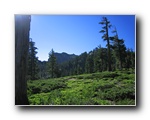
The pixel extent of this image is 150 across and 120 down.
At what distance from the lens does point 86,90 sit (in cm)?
304

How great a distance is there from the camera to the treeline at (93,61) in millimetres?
3023

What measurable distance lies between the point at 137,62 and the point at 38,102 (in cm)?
119

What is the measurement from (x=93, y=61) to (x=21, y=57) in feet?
2.64

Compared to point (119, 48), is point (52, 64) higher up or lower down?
lower down

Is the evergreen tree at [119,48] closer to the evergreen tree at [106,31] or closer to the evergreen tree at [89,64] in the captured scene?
the evergreen tree at [106,31]

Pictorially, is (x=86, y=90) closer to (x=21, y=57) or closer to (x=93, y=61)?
(x=93, y=61)

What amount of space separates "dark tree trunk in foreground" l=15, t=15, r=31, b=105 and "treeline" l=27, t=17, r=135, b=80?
7cm

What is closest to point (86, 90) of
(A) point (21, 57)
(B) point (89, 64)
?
(B) point (89, 64)

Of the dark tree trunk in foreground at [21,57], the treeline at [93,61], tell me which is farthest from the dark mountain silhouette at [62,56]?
the dark tree trunk in foreground at [21,57]

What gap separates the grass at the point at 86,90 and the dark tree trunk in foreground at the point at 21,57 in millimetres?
77
